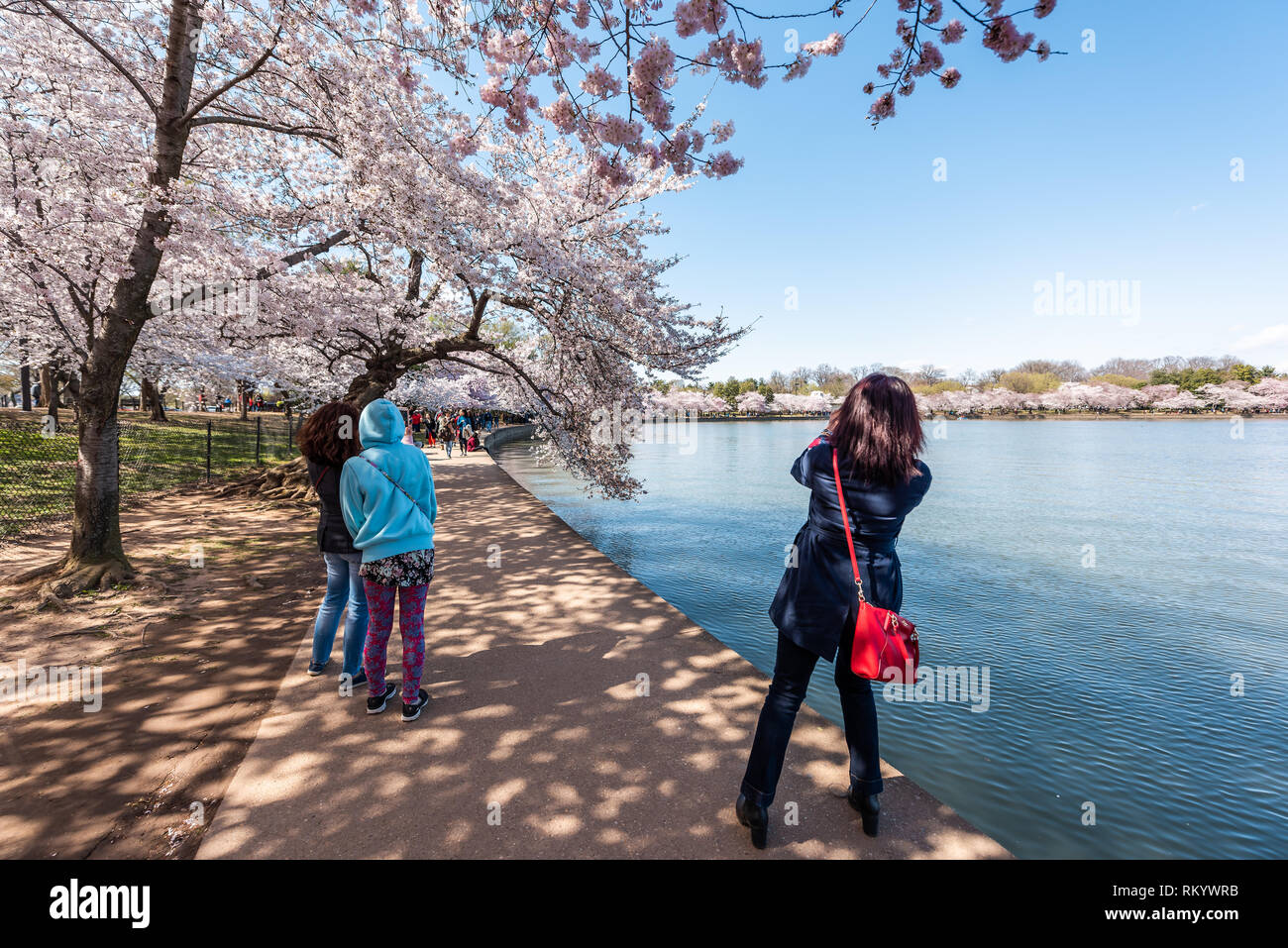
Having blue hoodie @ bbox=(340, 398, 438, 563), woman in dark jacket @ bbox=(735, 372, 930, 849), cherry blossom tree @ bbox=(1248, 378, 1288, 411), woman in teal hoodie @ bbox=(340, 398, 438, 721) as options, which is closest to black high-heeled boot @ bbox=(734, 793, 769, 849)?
woman in dark jacket @ bbox=(735, 372, 930, 849)

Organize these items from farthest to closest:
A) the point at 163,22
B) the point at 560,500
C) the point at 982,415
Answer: the point at 982,415
the point at 560,500
the point at 163,22

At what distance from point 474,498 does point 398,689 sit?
381 inches

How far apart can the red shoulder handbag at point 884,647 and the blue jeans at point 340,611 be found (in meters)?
3.28

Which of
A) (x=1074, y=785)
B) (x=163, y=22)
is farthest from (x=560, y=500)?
(x=1074, y=785)

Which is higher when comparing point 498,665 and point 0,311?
point 0,311

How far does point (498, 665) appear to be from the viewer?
13.4 ft

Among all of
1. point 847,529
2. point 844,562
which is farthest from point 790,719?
point 847,529

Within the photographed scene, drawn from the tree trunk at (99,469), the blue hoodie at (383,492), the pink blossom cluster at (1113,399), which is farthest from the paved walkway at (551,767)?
the pink blossom cluster at (1113,399)

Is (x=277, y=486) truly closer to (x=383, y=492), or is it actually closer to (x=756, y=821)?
(x=383, y=492)

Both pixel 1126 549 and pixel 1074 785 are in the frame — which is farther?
pixel 1126 549

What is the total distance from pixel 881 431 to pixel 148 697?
5.04 m

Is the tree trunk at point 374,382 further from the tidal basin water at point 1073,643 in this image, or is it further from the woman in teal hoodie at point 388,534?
the woman in teal hoodie at point 388,534

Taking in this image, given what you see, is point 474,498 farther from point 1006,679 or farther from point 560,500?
point 1006,679

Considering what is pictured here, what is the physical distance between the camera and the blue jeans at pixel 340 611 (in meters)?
3.66
